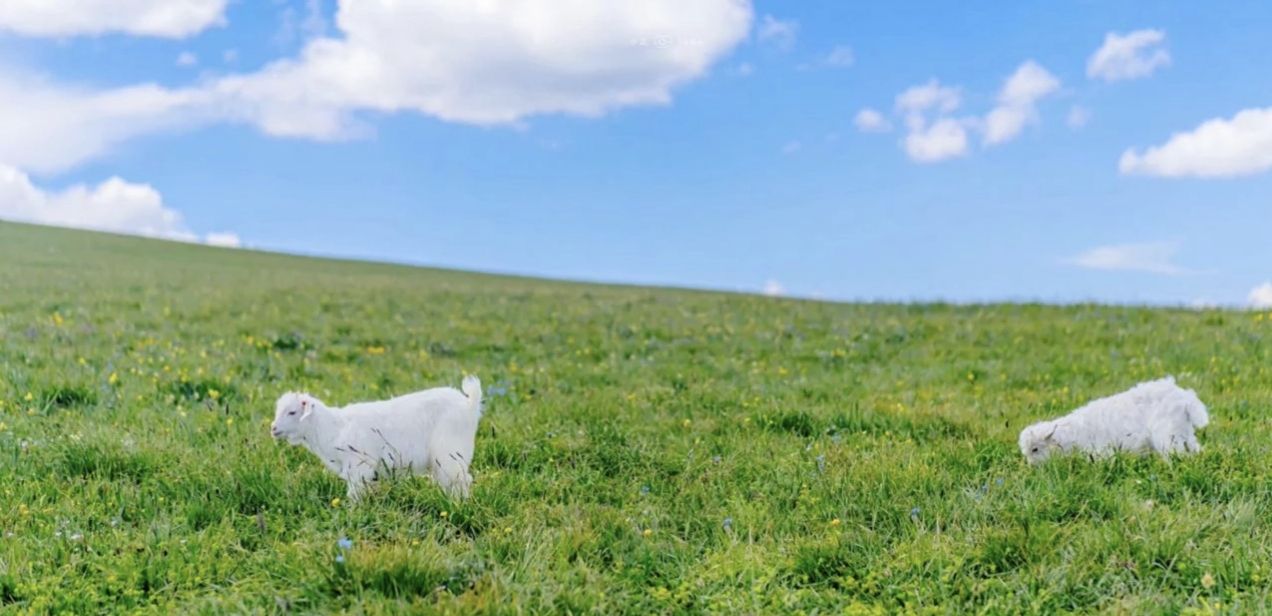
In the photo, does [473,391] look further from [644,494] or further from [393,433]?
[644,494]

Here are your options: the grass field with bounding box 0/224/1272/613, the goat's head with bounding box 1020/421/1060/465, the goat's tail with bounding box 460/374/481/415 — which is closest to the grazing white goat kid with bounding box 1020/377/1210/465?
the goat's head with bounding box 1020/421/1060/465

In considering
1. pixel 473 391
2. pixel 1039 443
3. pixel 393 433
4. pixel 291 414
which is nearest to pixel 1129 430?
pixel 1039 443

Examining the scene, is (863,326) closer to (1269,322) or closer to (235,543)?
(1269,322)

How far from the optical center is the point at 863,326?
16.5 metres

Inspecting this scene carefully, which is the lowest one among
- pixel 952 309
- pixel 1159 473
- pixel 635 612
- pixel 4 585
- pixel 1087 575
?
pixel 4 585

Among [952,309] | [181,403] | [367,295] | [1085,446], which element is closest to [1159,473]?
[1085,446]

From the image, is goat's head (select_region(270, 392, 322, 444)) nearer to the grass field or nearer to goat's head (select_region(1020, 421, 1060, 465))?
the grass field

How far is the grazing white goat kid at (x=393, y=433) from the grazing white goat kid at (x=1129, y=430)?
14.9 feet

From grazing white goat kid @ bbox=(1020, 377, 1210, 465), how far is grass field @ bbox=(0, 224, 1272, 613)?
22cm

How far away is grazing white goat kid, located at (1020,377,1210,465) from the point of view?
21.2ft

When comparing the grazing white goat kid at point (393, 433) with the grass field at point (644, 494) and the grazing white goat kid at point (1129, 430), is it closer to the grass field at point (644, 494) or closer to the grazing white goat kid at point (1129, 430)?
the grass field at point (644, 494)

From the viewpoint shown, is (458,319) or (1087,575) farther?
(458,319)

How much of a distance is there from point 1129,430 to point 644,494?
13.1ft

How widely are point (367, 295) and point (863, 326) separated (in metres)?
15.2
